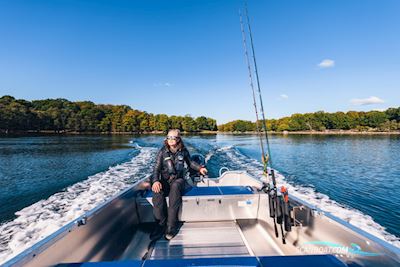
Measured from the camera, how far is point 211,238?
3229mm

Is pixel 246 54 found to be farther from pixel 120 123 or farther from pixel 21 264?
pixel 120 123

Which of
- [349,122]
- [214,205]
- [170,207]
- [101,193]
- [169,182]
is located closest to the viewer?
[170,207]

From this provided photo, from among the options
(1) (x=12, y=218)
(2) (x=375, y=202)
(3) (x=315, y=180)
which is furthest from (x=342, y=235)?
(3) (x=315, y=180)

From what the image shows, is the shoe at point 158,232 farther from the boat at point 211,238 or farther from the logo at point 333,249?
the logo at point 333,249

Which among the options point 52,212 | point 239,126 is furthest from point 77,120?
point 239,126

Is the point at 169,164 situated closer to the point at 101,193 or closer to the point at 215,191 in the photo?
the point at 215,191

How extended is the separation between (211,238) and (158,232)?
91 cm

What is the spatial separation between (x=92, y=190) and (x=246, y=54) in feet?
24.7

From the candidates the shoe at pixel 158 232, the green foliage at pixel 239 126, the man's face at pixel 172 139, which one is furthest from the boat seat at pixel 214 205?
the green foliage at pixel 239 126

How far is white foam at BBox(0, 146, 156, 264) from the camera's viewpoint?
4410mm

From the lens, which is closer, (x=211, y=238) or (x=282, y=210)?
(x=282, y=210)

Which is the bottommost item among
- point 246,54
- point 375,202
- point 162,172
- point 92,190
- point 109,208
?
point 375,202

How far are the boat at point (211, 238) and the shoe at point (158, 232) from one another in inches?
4.5

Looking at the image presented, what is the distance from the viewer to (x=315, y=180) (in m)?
10.5
